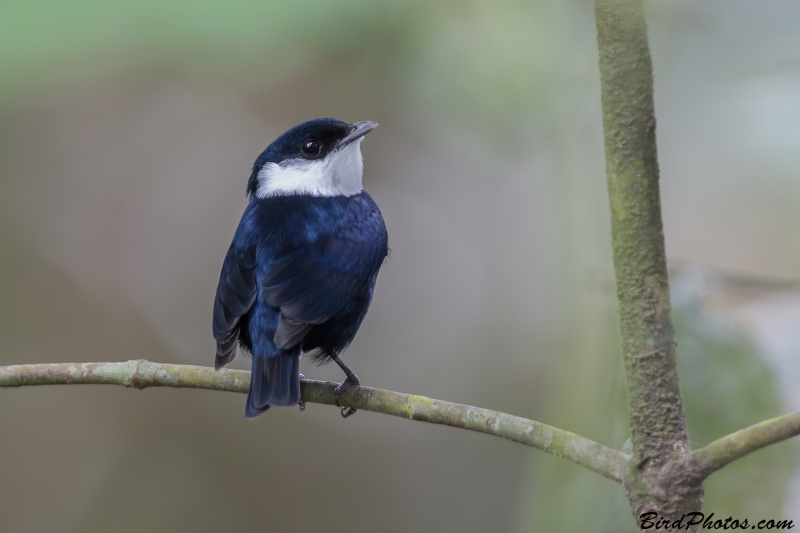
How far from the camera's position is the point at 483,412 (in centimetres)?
194

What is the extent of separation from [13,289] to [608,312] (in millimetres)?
4852

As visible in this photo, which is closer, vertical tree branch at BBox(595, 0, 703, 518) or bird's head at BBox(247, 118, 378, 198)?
vertical tree branch at BBox(595, 0, 703, 518)

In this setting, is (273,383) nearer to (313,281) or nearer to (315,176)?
(313,281)

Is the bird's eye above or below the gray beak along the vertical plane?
below

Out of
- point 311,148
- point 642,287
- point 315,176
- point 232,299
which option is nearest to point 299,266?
point 232,299

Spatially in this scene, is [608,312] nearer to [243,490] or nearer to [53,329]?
[243,490]

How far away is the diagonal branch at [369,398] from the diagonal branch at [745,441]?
0.16 meters

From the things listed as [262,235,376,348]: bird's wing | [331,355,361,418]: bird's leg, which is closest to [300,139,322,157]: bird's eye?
[262,235,376,348]: bird's wing

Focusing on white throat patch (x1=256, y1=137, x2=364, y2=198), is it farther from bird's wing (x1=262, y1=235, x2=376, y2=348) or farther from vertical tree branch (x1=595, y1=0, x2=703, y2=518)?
vertical tree branch (x1=595, y1=0, x2=703, y2=518)

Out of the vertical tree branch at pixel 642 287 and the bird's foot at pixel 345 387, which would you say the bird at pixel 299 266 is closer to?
the bird's foot at pixel 345 387

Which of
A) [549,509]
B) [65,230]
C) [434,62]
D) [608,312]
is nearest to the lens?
[434,62]

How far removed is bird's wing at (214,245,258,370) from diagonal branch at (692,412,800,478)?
6.30 ft

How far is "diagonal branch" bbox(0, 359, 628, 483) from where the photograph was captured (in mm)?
1627

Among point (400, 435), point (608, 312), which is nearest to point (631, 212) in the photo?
point (608, 312)
